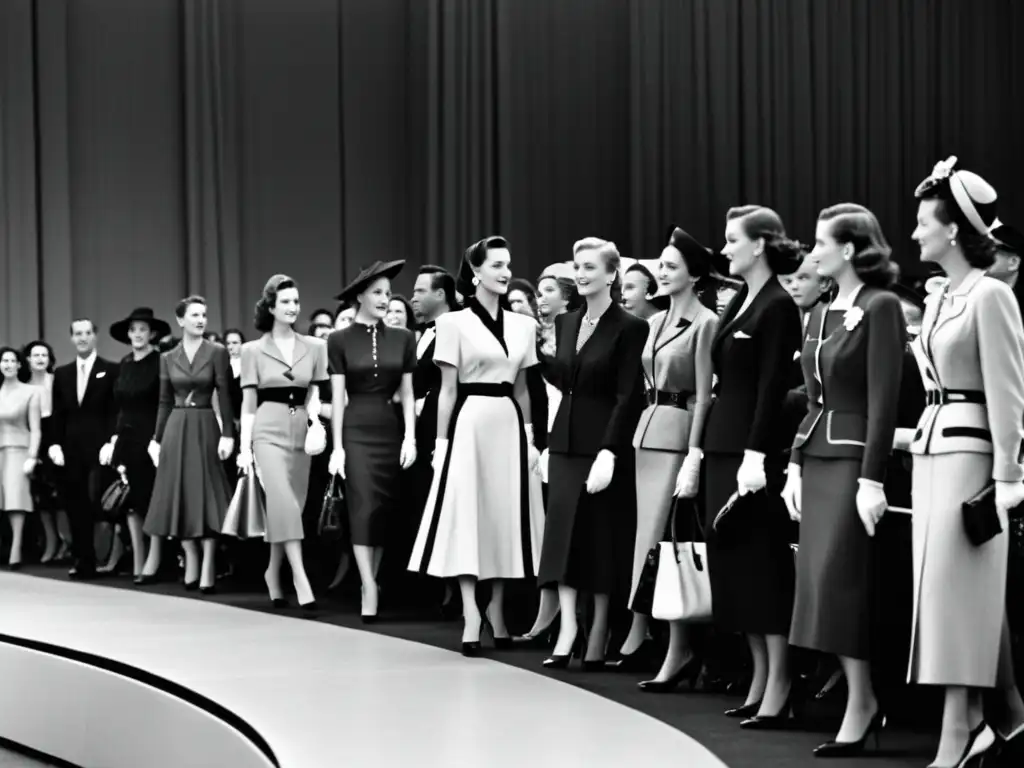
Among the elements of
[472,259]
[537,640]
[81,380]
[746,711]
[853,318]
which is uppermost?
[472,259]

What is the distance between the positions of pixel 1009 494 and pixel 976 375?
0.29m

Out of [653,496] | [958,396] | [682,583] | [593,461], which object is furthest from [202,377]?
[958,396]

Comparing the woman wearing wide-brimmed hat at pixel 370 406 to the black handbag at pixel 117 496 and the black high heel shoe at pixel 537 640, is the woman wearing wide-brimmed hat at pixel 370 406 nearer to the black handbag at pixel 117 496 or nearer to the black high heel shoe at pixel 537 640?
the black high heel shoe at pixel 537 640

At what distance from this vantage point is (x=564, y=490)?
5.06 m

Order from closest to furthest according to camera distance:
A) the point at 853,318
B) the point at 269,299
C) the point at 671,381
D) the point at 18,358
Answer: the point at 853,318 < the point at 671,381 < the point at 269,299 < the point at 18,358

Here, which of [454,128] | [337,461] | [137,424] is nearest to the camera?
[337,461]

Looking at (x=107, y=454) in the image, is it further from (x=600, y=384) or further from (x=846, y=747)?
(x=846, y=747)

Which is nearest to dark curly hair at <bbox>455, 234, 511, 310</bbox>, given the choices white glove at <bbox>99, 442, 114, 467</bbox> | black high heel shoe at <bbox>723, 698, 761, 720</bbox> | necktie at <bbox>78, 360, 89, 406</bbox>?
black high heel shoe at <bbox>723, 698, 761, 720</bbox>

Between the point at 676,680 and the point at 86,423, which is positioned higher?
the point at 86,423

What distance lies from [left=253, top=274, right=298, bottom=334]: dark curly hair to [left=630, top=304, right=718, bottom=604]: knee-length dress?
2.49 meters

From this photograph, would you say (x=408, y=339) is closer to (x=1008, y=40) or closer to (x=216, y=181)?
(x=216, y=181)

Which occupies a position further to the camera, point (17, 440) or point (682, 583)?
point (17, 440)

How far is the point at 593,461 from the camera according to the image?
503cm

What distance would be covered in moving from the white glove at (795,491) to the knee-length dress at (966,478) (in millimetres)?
459
